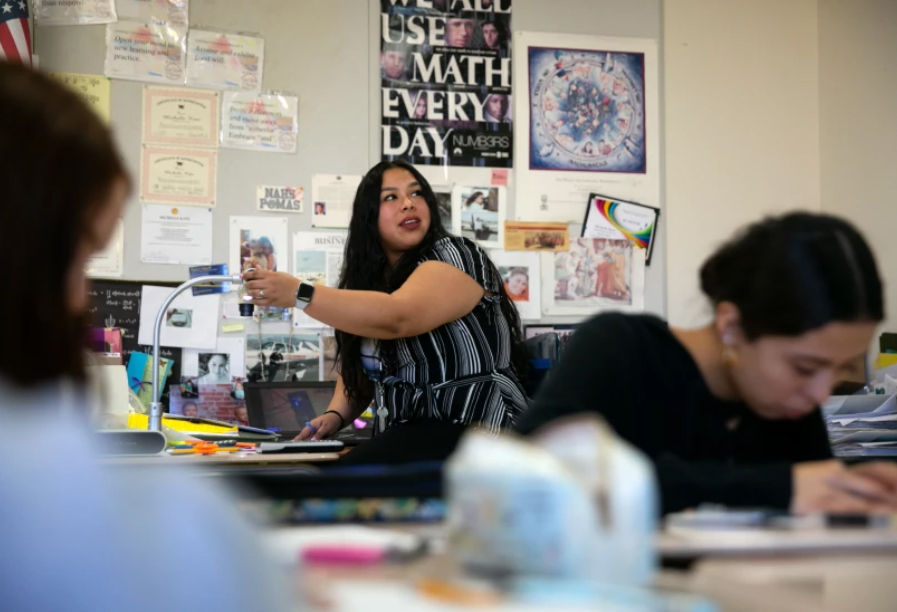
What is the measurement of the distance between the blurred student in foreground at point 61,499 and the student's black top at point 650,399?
2.36 feet

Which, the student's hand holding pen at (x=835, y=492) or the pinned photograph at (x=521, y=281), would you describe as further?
the pinned photograph at (x=521, y=281)

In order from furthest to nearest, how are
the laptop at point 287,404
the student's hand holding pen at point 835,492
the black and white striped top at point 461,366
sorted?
the laptop at point 287,404
the black and white striped top at point 461,366
the student's hand holding pen at point 835,492

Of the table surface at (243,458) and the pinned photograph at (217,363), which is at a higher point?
the pinned photograph at (217,363)

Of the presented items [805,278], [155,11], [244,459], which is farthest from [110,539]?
[155,11]

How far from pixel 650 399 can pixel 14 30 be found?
8.13 ft

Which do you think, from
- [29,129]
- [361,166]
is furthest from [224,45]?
[29,129]

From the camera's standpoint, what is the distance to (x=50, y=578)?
0.42 metres

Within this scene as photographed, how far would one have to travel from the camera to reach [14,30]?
9.67 feet

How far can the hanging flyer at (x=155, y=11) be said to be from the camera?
10.4 feet

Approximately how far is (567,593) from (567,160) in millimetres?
3033

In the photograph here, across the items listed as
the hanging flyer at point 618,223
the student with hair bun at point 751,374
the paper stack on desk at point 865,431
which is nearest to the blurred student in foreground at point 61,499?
the student with hair bun at point 751,374

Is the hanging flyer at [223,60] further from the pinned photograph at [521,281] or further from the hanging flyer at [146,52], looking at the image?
the pinned photograph at [521,281]

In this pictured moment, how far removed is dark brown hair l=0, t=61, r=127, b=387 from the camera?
505mm

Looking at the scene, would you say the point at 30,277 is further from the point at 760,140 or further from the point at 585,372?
the point at 760,140
